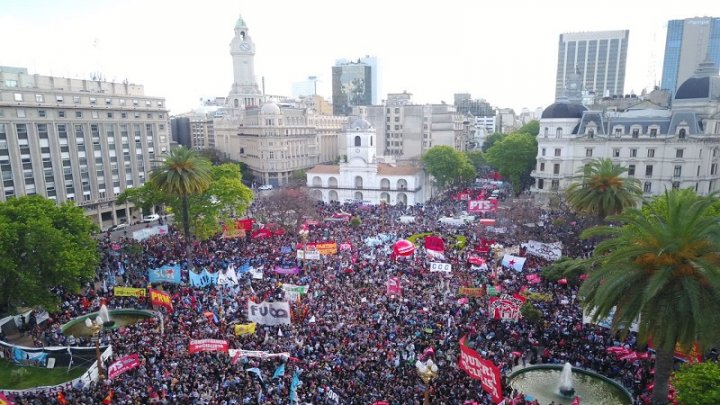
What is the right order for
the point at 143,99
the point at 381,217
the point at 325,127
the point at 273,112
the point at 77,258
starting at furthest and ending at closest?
the point at 325,127, the point at 273,112, the point at 143,99, the point at 381,217, the point at 77,258

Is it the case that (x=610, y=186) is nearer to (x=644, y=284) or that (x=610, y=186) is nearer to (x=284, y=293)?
(x=644, y=284)

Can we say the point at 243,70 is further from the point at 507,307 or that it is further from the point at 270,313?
the point at 507,307

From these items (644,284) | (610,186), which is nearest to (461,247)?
(610,186)

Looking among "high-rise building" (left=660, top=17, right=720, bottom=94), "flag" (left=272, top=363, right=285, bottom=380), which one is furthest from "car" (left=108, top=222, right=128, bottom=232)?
"high-rise building" (left=660, top=17, right=720, bottom=94)

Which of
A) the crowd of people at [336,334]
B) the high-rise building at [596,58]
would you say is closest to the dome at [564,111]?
the crowd of people at [336,334]

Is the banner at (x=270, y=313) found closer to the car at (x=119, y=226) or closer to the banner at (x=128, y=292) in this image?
the banner at (x=128, y=292)

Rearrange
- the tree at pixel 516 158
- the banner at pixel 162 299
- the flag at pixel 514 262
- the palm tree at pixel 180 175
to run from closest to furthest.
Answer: the banner at pixel 162 299
the flag at pixel 514 262
the palm tree at pixel 180 175
the tree at pixel 516 158

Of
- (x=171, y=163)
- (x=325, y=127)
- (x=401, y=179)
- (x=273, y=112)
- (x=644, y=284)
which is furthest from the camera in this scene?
(x=325, y=127)
